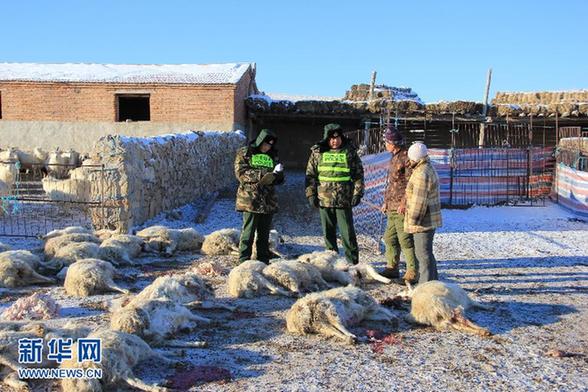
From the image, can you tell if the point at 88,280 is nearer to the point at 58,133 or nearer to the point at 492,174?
the point at 492,174

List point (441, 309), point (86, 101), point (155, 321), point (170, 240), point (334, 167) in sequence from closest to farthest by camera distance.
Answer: point (155, 321), point (441, 309), point (334, 167), point (170, 240), point (86, 101)

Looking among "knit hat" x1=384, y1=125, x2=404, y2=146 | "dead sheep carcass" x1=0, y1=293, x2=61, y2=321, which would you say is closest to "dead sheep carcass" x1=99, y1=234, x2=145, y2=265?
"dead sheep carcass" x1=0, y1=293, x2=61, y2=321

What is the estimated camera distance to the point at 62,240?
25.7ft

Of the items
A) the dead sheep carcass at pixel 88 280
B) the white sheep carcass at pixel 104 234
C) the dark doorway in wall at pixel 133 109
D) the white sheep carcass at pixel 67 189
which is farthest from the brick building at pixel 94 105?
the dead sheep carcass at pixel 88 280

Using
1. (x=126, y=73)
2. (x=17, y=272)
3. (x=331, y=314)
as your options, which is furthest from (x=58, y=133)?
(x=331, y=314)

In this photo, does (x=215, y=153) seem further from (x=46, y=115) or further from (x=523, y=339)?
(x=523, y=339)

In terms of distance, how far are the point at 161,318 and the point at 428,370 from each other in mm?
2186

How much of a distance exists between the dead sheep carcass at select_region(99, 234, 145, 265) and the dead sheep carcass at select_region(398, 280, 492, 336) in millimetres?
4031

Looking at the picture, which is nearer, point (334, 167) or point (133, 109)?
point (334, 167)

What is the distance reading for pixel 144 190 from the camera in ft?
35.4

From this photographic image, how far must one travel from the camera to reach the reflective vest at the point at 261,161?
728cm

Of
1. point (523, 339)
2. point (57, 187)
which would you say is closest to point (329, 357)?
point (523, 339)

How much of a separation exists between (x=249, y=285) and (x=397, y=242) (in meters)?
2.06

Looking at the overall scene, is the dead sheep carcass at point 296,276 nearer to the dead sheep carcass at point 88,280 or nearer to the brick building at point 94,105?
the dead sheep carcass at point 88,280
